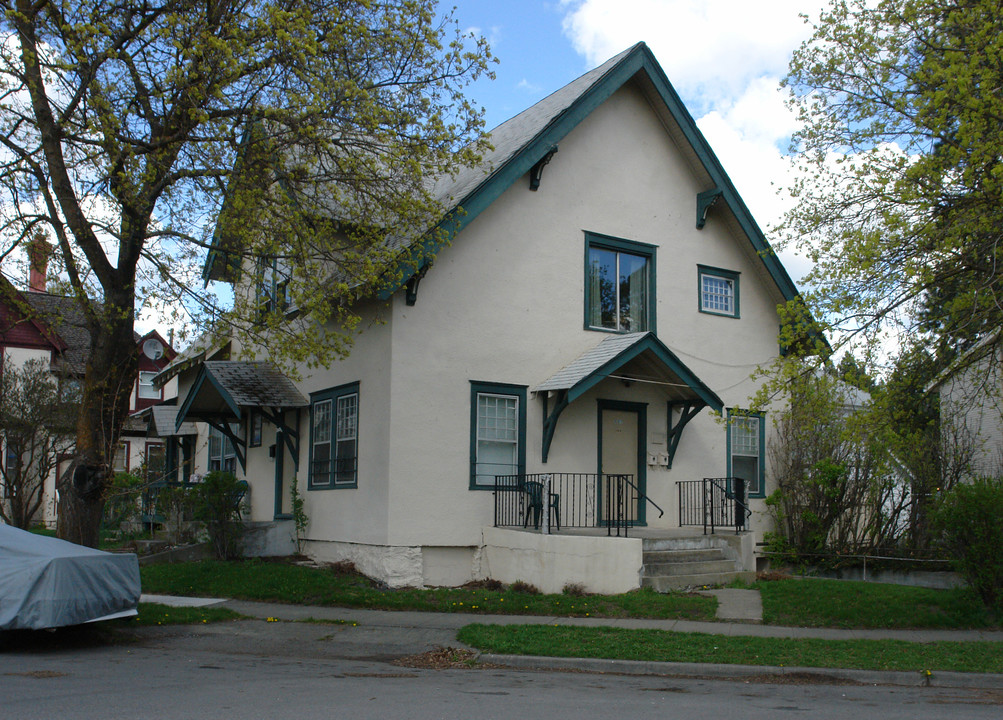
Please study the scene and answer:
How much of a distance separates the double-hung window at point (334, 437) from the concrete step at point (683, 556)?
16.3 ft

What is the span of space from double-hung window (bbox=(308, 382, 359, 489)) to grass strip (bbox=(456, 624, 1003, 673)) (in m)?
5.55

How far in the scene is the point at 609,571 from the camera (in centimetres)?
1362

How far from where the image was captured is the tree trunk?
1216cm

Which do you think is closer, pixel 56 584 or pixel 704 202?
pixel 56 584

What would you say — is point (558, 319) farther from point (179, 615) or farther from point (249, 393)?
point (179, 615)

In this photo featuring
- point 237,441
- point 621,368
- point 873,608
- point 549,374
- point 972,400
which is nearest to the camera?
point 873,608

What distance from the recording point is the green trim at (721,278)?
18.3m

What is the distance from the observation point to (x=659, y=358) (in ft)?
52.6

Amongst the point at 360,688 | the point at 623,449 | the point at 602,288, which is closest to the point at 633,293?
the point at 602,288

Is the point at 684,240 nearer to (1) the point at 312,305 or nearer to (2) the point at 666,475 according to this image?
(2) the point at 666,475

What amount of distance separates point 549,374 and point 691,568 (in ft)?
13.3

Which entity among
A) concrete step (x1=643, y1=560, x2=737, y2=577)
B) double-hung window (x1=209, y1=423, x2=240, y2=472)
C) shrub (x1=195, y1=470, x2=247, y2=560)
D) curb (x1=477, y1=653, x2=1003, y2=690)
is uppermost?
double-hung window (x1=209, y1=423, x2=240, y2=472)

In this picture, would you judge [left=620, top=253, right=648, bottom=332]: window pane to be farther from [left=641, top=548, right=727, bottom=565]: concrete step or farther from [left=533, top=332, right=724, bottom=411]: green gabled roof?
[left=641, top=548, right=727, bottom=565]: concrete step

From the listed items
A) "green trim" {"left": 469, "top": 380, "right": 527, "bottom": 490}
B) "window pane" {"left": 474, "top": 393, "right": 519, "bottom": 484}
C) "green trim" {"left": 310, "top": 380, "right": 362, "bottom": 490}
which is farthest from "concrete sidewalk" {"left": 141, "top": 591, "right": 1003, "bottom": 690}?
"window pane" {"left": 474, "top": 393, "right": 519, "bottom": 484}
